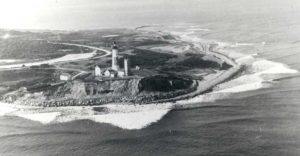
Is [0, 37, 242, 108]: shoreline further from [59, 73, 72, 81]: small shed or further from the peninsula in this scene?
[59, 73, 72, 81]: small shed

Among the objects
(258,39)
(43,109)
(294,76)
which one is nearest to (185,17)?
(258,39)

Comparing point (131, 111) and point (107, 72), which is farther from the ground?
point (107, 72)

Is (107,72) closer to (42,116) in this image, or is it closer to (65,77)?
(65,77)

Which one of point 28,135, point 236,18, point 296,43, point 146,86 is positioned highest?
point 236,18

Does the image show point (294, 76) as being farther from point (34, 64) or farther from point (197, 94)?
point (34, 64)

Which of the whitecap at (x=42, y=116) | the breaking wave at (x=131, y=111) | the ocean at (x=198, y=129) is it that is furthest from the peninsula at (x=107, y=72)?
the ocean at (x=198, y=129)

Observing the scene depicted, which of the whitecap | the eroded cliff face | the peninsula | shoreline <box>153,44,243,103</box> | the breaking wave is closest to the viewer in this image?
the breaking wave

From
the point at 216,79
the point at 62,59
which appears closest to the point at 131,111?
Result: the point at 216,79

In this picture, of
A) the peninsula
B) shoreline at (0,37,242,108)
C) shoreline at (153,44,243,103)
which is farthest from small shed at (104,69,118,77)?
shoreline at (153,44,243,103)
